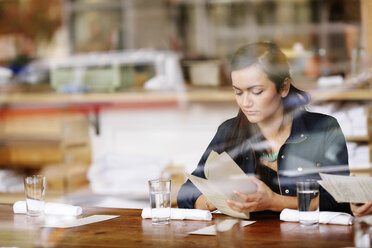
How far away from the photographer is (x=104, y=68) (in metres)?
4.07

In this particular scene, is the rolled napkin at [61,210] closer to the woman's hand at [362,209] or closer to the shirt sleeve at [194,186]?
the shirt sleeve at [194,186]

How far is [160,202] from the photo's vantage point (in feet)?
5.92

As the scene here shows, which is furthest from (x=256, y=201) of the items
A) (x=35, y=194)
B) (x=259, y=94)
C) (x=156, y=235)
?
(x=35, y=194)

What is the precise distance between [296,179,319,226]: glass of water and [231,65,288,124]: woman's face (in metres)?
0.64

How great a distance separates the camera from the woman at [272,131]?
2.20m

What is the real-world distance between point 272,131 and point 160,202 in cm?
65

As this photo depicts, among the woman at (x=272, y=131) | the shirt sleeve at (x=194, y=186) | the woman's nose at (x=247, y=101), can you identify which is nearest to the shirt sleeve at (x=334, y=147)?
the woman at (x=272, y=131)

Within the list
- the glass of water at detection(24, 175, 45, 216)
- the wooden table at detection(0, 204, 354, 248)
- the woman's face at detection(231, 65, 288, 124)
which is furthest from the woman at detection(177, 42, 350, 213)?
the glass of water at detection(24, 175, 45, 216)

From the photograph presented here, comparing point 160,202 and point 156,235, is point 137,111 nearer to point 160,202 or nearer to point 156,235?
point 160,202

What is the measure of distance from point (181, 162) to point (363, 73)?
1.09 m

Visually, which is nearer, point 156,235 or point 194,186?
point 156,235

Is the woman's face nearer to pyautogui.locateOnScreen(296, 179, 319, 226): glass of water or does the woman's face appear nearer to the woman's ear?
the woman's ear

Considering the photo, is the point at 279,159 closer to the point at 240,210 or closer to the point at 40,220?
the point at 240,210

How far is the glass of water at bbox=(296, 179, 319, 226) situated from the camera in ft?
5.48
